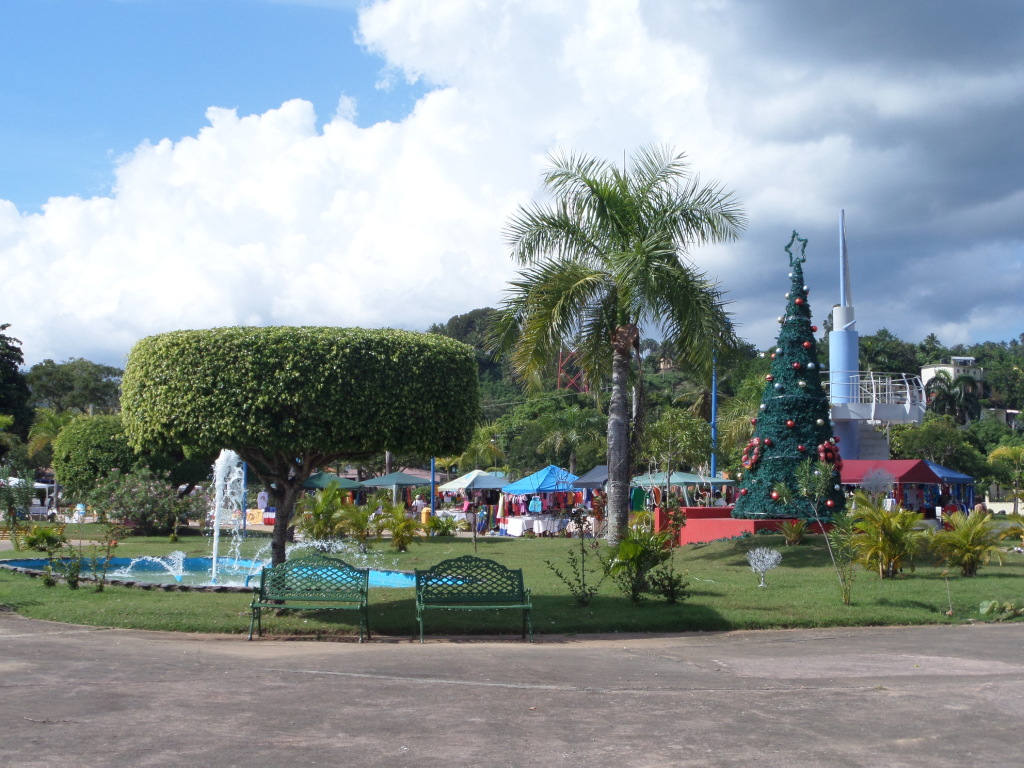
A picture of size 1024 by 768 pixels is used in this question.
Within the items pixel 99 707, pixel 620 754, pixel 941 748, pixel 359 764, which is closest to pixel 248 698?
pixel 99 707

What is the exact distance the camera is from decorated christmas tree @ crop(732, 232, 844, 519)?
19312 millimetres

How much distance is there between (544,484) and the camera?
31.2 metres

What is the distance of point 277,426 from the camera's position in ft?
33.8

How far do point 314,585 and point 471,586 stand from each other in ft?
5.68

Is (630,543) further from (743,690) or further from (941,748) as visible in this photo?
(941,748)

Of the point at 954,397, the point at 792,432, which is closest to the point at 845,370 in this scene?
the point at 792,432

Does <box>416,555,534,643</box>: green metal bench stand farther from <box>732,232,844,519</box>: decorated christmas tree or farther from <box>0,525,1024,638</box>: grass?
<box>732,232,844,519</box>: decorated christmas tree

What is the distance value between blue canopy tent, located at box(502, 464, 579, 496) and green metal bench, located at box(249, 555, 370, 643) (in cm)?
2064

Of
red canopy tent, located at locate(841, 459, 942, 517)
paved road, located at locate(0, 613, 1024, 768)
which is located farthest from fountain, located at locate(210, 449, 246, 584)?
red canopy tent, located at locate(841, 459, 942, 517)

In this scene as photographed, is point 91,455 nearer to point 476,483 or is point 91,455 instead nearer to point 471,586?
point 476,483

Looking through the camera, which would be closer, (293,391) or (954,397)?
(293,391)

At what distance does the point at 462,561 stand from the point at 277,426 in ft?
8.34

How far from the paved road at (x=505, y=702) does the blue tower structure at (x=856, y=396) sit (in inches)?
724

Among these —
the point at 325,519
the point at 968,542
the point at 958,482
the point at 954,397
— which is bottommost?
the point at 968,542
